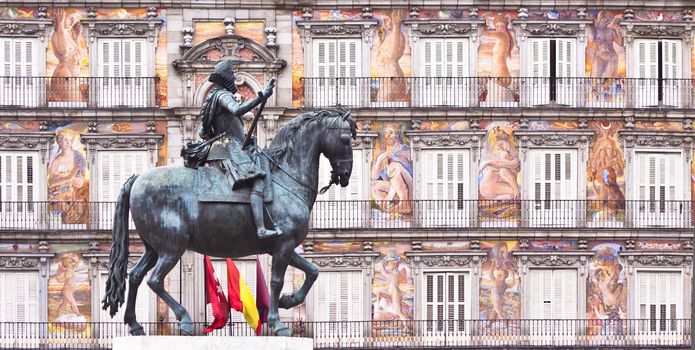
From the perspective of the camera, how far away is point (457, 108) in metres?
57.4

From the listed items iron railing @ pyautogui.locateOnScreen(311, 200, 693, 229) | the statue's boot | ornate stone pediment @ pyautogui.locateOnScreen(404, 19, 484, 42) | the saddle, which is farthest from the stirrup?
ornate stone pediment @ pyautogui.locateOnScreen(404, 19, 484, 42)

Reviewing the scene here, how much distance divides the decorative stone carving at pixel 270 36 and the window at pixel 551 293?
29.9 ft

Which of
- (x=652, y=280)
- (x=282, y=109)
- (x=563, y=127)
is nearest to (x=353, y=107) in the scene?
(x=282, y=109)

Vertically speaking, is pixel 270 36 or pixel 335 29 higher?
pixel 335 29

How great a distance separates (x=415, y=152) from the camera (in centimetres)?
5778

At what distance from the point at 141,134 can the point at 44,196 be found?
306 centimetres

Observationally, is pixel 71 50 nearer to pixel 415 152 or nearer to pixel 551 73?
pixel 415 152

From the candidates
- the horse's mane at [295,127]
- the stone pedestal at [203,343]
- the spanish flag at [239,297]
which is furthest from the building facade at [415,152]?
the stone pedestal at [203,343]

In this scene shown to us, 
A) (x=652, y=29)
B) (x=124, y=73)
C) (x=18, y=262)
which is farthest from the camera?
(x=652, y=29)

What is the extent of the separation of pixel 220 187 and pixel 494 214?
112ft

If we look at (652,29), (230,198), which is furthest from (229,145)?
(652,29)

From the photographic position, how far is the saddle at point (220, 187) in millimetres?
24016

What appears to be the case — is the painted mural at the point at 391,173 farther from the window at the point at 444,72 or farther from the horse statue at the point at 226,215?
the horse statue at the point at 226,215

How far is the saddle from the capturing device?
78.8ft
